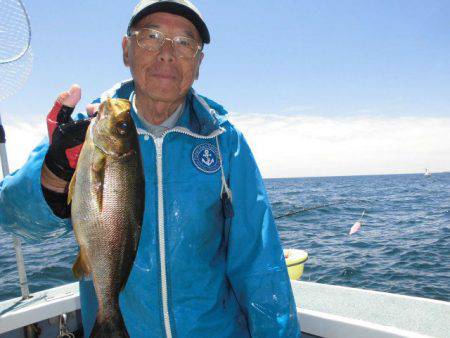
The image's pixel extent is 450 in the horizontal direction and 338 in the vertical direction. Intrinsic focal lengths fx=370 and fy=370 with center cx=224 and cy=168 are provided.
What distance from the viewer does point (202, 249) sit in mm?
2350

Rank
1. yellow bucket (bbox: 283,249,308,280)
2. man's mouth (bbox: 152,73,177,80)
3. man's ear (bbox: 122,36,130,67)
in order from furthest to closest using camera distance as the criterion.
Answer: yellow bucket (bbox: 283,249,308,280) < man's ear (bbox: 122,36,130,67) < man's mouth (bbox: 152,73,177,80)

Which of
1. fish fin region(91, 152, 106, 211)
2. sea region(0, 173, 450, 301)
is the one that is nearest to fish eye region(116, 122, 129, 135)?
fish fin region(91, 152, 106, 211)

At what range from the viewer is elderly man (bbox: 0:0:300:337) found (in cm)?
228

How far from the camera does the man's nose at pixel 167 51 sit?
237 cm

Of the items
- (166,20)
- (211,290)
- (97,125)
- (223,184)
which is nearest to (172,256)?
(211,290)

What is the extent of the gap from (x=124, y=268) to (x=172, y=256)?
0.36 m

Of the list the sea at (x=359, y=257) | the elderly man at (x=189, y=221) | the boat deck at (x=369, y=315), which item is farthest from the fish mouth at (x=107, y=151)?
the sea at (x=359, y=257)

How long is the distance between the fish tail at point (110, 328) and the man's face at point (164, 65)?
53.0 inches

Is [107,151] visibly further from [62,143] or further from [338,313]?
[338,313]

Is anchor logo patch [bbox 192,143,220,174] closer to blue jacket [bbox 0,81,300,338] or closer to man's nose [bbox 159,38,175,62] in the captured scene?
blue jacket [bbox 0,81,300,338]

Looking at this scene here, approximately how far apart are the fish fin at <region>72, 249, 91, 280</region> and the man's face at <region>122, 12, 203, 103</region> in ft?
3.55

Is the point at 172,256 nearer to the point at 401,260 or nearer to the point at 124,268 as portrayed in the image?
the point at 124,268

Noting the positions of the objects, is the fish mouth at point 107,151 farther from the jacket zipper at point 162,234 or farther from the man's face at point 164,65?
the man's face at point 164,65

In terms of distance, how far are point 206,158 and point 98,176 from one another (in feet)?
2.50
